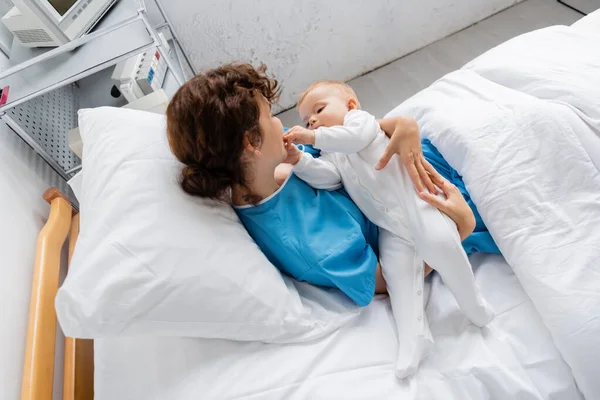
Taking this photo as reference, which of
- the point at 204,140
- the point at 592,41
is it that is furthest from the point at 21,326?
the point at 592,41

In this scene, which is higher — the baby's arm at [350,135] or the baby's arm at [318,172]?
the baby's arm at [350,135]

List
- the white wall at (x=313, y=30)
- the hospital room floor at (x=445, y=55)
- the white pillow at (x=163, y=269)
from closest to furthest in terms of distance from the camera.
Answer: the white pillow at (x=163, y=269), the white wall at (x=313, y=30), the hospital room floor at (x=445, y=55)

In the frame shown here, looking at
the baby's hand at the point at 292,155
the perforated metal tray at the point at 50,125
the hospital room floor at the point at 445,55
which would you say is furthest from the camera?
the hospital room floor at the point at 445,55

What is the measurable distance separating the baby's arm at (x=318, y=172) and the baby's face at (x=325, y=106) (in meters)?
0.11

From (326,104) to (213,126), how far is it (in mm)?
455

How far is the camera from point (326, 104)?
116 centimetres

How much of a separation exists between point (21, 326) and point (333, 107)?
90 cm

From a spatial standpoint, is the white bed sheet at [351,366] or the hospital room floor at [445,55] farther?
the hospital room floor at [445,55]

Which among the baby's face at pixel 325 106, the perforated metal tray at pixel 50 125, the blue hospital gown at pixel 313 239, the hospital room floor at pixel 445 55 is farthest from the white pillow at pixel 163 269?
the hospital room floor at pixel 445 55

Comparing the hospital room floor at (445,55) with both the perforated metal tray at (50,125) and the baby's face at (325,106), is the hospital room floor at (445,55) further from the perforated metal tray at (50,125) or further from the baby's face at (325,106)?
the perforated metal tray at (50,125)

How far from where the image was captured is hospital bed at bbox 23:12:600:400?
80cm

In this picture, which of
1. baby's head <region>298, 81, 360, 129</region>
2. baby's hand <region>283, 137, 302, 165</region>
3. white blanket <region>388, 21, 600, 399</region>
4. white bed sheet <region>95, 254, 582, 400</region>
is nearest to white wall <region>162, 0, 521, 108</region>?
baby's head <region>298, 81, 360, 129</region>

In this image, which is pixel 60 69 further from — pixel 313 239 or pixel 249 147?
pixel 313 239

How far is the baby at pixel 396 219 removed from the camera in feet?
2.81
